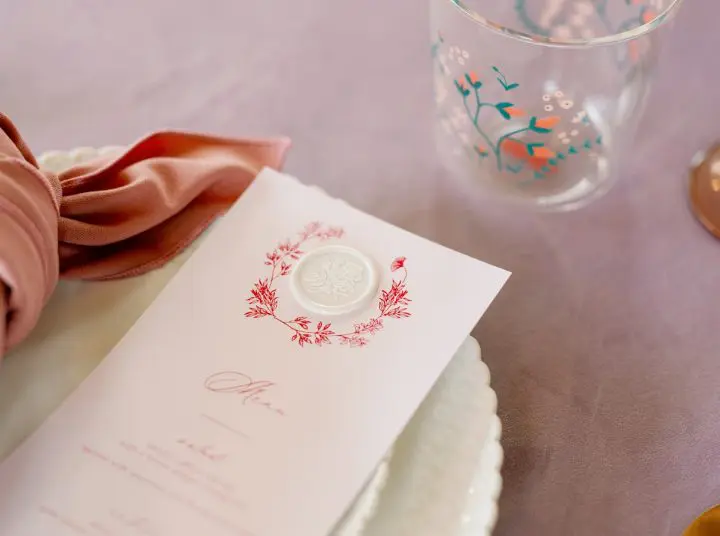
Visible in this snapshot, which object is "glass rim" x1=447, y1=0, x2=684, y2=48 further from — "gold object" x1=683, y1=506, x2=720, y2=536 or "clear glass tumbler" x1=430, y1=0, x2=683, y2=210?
"gold object" x1=683, y1=506, x2=720, y2=536

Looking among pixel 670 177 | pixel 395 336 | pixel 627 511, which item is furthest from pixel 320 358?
pixel 670 177

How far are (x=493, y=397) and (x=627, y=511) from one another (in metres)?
0.10

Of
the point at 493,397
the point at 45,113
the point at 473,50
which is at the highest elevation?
the point at 473,50

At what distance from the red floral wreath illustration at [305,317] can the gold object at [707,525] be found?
0.62ft

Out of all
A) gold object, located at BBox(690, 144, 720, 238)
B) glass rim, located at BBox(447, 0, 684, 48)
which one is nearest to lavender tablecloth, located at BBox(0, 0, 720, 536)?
gold object, located at BBox(690, 144, 720, 238)

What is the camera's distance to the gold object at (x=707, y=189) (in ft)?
1.85

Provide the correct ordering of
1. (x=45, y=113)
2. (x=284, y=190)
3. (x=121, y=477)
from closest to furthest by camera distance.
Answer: (x=121, y=477) → (x=284, y=190) → (x=45, y=113)

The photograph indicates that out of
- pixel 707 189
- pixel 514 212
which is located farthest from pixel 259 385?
pixel 707 189

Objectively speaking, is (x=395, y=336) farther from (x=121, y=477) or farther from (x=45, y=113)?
(x=45, y=113)

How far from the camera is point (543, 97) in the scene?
0.56 meters

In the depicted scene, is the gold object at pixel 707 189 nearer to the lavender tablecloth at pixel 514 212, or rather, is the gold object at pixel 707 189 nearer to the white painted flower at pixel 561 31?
the lavender tablecloth at pixel 514 212

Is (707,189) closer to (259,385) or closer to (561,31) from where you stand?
(561,31)

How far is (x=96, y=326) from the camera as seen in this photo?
48cm

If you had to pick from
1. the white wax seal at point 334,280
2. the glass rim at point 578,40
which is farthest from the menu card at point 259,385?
the glass rim at point 578,40
